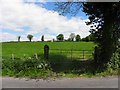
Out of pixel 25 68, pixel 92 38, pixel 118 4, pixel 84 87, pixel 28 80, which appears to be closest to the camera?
pixel 84 87

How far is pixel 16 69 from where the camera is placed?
1526 centimetres

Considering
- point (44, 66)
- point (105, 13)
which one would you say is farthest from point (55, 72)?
point (105, 13)

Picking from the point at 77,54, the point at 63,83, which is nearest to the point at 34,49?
the point at 77,54

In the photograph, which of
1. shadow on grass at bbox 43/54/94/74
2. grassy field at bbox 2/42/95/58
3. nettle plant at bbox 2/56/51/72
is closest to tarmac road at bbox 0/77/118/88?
nettle plant at bbox 2/56/51/72

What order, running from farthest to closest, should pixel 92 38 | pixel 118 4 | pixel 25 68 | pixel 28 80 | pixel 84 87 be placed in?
pixel 92 38 → pixel 118 4 → pixel 25 68 → pixel 28 80 → pixel 84 87

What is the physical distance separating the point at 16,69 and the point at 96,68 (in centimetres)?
449

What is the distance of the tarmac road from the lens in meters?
12.0

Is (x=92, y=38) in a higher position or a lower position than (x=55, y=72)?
higher

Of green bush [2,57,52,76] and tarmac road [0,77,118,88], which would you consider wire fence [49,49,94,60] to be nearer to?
green bush [2,57,52,76]

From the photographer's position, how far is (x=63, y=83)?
12.6m

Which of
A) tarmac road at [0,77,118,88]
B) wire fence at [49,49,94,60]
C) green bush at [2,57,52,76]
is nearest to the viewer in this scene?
tarmac road at [0,77,118,88]

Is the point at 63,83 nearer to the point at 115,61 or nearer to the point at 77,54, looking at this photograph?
the point at 115,61

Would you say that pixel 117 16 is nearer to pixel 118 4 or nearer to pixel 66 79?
pixel 118 4

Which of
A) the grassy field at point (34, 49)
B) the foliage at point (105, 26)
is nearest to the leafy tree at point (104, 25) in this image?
the foliage at point (105, 26)
